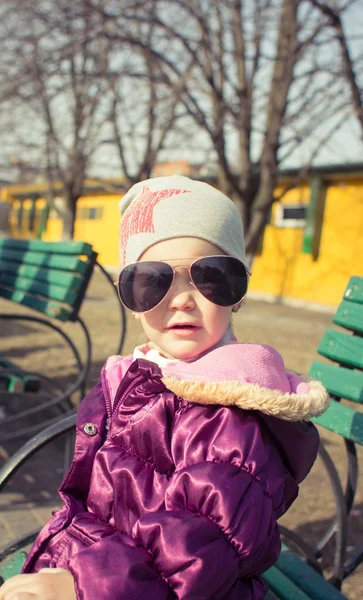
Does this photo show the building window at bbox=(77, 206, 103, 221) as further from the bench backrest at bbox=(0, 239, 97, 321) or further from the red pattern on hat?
the red pattern on hat

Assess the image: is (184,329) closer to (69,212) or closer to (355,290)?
(355,290)

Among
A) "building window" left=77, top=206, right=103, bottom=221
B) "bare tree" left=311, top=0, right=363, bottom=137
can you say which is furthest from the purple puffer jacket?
"building window" left=77, top=206, right=103, bottom=221

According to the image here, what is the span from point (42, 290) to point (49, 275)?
10 centimetres

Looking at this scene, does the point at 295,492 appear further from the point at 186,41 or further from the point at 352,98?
the point at 186,41

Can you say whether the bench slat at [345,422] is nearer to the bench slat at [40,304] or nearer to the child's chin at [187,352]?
the child's chin at [187,352]

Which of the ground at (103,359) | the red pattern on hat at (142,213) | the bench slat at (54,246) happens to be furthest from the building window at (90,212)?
the red pattern on hat at (142,213)

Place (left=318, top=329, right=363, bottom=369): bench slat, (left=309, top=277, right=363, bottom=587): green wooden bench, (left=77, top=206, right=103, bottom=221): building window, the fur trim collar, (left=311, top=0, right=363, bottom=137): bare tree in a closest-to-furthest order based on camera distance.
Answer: the fur trim collar → (left=309, top=277, right=363, bottom=587): green wooden bench → (left=318, top=329, right=363, bottom=369): bench slat → (left=311, top=0, right=363, bottom=137): bare tree → (left=77, top=206, right=103, bottom=221): building window

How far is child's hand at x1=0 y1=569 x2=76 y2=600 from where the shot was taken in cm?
110

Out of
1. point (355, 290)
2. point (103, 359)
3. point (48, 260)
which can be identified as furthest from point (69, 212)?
point (355, 290)

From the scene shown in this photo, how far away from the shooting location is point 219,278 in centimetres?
136

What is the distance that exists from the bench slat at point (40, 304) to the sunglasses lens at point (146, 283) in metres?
1.91

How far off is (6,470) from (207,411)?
63 centimetres

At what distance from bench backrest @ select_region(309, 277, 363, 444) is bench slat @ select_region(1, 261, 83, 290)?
5.19 feet

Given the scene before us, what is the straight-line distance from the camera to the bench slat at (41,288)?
325cm
